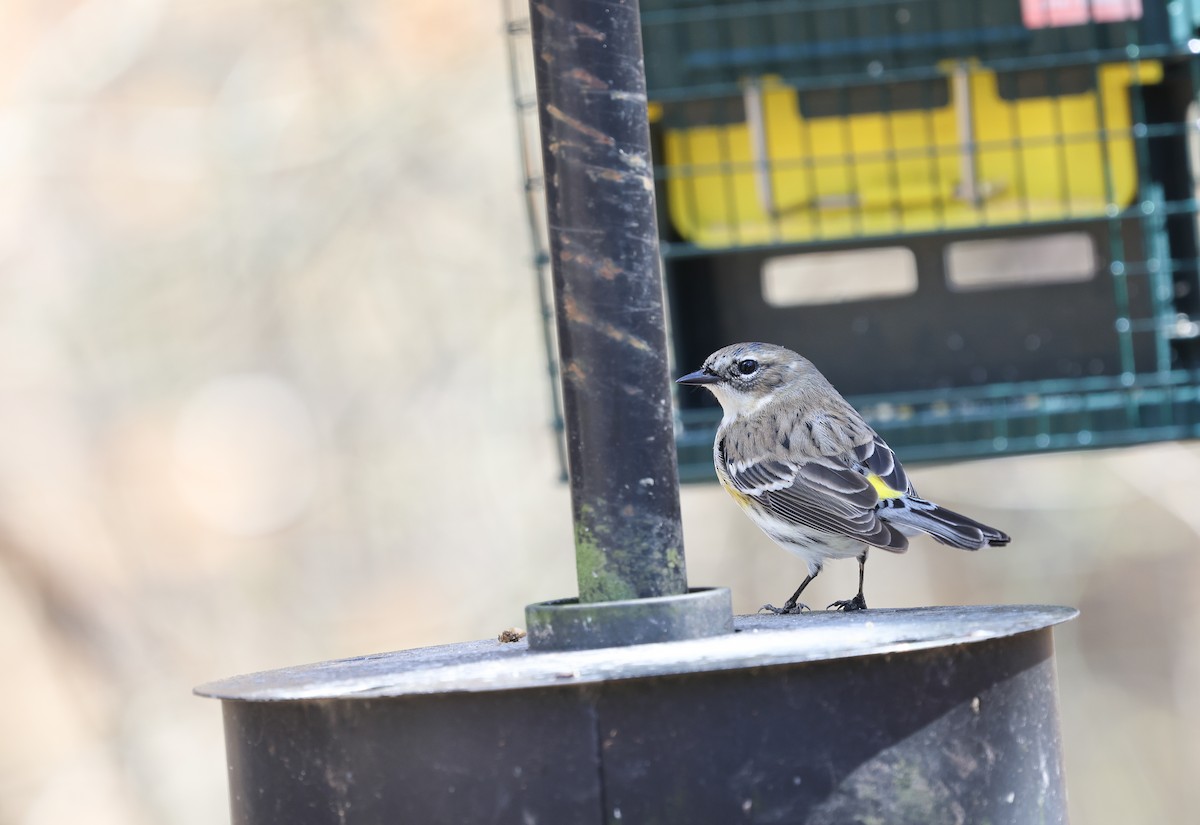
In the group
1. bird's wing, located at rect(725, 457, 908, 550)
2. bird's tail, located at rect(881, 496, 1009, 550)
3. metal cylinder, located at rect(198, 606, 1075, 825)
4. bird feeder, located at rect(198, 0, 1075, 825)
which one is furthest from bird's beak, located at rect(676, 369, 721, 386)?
metal cylinder, located at rect(198, 606, 1075, 825)

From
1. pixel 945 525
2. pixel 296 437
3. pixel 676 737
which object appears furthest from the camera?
pixel 296 437

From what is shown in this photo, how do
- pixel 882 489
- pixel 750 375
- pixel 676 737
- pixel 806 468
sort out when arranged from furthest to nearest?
pixel 750 375 → pixel 806 468 → pixel 882 489 → pixel 676 737

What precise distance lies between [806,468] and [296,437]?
486 centimetres

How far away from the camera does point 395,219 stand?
357 inches

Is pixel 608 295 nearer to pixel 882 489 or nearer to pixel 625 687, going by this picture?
pixel 625 687

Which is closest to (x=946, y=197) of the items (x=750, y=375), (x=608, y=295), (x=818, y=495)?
(x=750, y=375)

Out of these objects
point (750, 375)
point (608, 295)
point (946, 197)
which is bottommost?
point (750, 375)

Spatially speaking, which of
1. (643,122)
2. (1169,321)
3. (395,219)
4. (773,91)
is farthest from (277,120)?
(643,122)

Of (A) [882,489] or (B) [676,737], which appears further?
(A) [882,489]

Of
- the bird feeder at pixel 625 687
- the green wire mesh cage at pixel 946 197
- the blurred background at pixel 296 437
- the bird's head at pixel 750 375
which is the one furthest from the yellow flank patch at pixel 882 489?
the blurred background at pixel 296 437

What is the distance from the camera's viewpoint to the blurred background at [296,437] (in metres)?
8.37

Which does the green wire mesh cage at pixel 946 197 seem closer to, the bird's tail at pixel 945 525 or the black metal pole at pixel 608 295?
the bird's tail at pixel 945 525

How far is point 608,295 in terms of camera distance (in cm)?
246

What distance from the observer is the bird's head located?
5031 mm
